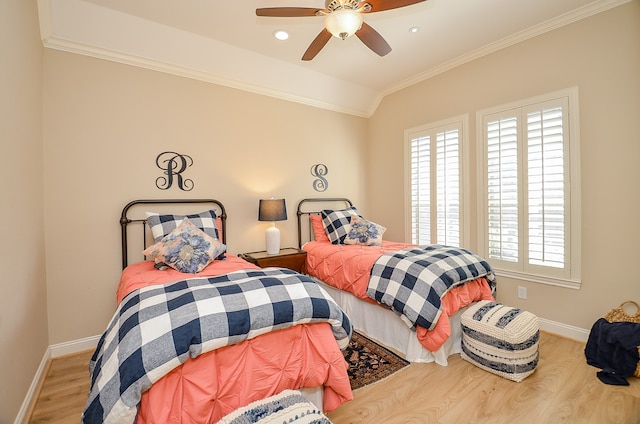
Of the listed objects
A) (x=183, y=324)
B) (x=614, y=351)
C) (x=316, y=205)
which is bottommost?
(x=614, y=351)

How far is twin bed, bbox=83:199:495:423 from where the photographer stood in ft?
3.88

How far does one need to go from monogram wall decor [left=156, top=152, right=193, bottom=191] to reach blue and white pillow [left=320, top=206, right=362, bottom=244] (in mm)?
1621

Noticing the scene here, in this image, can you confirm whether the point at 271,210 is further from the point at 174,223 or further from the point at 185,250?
the point at 185,250

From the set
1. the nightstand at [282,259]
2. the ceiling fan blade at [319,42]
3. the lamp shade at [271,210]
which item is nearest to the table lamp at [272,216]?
the lamp shade at [271,210]

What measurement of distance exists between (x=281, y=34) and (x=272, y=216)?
1.85 metres

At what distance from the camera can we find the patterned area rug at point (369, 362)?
214 centimetres

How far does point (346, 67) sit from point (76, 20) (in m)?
2.64

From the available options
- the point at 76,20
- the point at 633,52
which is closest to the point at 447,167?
the point at 633,52

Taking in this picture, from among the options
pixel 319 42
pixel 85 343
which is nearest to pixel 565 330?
pixel 319 42

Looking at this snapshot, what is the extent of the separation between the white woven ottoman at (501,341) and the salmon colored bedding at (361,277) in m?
0.17

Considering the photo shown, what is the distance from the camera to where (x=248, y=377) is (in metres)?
→ 1.41

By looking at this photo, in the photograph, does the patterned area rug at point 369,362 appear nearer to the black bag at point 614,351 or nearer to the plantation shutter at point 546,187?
the black bag at point 614,351

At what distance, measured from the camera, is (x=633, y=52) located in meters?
2.41

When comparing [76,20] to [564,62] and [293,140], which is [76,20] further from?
[564,62]
